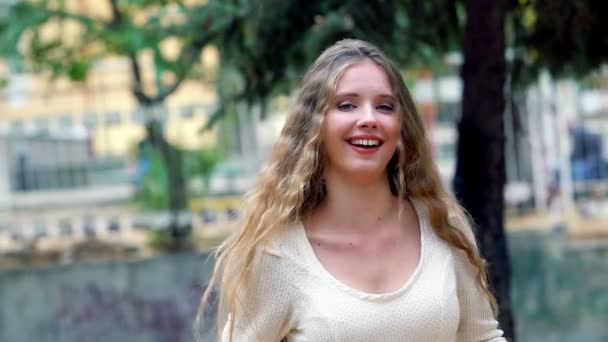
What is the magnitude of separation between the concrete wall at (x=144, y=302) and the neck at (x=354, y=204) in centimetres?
607

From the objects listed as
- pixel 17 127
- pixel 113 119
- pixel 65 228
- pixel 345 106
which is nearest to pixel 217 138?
pixel 113 119

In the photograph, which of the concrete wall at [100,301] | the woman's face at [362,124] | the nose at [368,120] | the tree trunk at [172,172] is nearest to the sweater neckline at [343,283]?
the woman's face at [362,124]

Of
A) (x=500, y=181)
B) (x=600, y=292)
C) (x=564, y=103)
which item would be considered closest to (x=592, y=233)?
(x=600, y=292)

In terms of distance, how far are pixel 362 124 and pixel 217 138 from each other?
840 cm

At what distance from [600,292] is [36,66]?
5676 millimetres

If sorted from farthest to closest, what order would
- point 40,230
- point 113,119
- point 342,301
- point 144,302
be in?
point 113,119, point 40,230, point 144,302, point 342,301

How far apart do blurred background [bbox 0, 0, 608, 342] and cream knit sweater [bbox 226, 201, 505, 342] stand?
2.58 meters

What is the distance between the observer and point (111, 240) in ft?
32.4

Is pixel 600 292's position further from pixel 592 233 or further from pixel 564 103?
pixel 564 103

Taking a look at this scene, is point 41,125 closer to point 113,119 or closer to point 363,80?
point 113,119

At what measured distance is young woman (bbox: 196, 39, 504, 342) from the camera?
214cm

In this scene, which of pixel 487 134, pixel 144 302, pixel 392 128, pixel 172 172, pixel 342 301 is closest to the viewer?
pixel 342 301

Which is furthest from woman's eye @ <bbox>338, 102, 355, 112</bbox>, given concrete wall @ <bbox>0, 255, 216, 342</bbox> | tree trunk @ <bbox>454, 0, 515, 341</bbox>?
concrete wall @ <bbox>0, 255, 216, 342</bbox>

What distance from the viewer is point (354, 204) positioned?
7.42 ft
